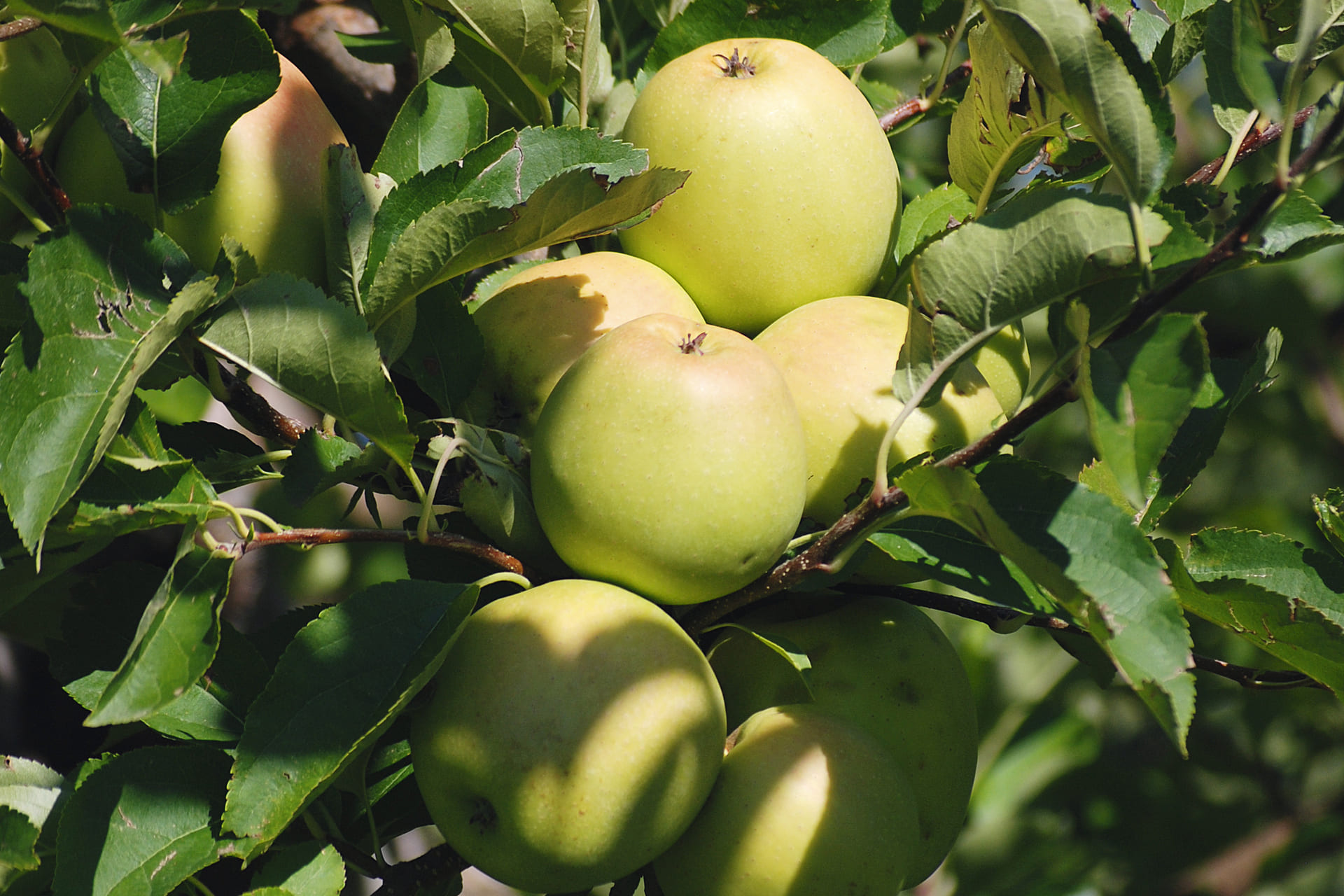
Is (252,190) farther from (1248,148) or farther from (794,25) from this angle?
(1248,148)

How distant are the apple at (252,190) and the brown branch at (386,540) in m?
0.22

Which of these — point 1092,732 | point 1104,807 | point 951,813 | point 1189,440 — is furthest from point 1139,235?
point 1104,807

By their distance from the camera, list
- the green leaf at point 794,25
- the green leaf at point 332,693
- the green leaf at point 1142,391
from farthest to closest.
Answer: the green leaf at point 794,25
the green leaf at point 332,693
the green leaf at point 1142,391

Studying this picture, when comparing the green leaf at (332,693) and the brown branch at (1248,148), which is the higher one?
the brown branch at (1248,148)

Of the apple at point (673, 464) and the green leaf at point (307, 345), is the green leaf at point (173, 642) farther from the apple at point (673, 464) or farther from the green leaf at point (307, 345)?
the apple at point (673, 464)

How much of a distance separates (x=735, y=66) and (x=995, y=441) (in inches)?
17.8

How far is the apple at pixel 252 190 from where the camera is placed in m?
0.81

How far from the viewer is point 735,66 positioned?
94cm

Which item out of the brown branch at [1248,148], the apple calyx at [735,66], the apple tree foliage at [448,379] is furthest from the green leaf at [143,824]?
the brown branch at [1248,148]

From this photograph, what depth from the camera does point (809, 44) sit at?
1076 mm

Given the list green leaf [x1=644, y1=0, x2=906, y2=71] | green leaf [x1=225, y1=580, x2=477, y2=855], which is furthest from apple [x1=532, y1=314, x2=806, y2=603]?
green leaf [x1=644, y1=0, x2=906, y2=71]

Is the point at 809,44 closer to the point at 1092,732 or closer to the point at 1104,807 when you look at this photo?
the point at 1092,732

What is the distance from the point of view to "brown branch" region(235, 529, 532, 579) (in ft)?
2.41

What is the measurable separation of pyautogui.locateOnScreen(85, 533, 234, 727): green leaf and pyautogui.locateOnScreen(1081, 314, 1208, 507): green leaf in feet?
1.77
